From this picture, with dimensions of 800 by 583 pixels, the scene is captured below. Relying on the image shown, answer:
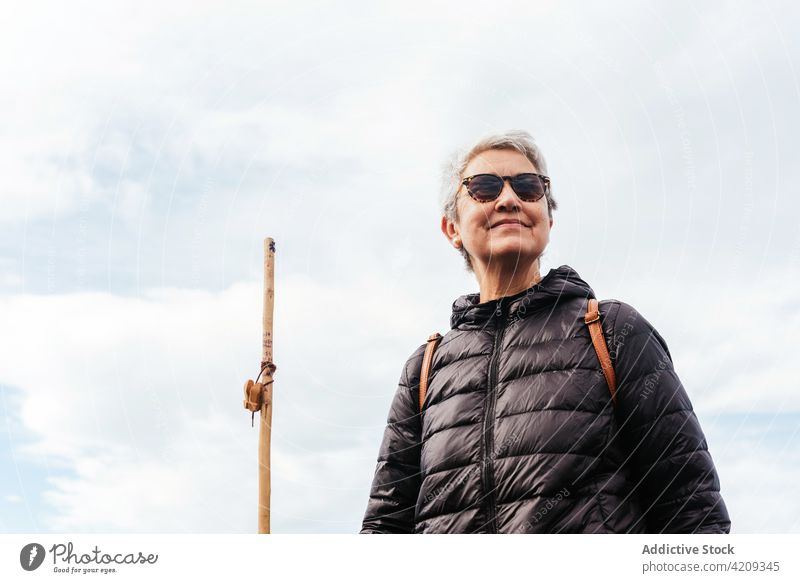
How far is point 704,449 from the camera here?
3.28 meters

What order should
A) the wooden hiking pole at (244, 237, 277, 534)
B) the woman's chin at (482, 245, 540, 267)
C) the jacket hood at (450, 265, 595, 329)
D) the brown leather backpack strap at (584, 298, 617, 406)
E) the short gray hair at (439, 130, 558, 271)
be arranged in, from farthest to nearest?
the wooden hiking pole at (244, 237, 277, 534), the short gray hair at (439, 130, 558, 271), the woman's chin at (482, 245, 540, 267), the jacket hood at (450, 265, 595, 329), the brown leather backpack strap at (584, 298, 617, 406)

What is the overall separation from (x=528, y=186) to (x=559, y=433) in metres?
1.54

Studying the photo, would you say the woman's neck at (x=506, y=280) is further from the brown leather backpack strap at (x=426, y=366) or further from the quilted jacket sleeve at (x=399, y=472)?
the quilted jacket sleeve at (x=399, y=472)

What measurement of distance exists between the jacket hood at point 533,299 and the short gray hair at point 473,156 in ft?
1.59

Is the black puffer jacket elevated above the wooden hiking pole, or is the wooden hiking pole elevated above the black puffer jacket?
the wooden hiking pole

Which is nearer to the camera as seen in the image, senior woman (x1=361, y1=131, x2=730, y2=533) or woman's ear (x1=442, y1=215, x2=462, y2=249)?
senior woman (x1=361, y1=131, x2=730, y2=533)

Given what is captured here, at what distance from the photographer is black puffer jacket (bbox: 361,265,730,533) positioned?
326 centimetres

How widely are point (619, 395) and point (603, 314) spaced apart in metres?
0.45

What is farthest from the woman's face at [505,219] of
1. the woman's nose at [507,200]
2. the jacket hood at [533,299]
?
the jacket hood at [533,299]

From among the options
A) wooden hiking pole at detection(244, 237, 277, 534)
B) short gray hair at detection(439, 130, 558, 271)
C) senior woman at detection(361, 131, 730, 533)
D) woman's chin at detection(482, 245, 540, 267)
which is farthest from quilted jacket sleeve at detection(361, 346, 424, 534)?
wooden hiking pole at detection(244, 237, 277, 534)

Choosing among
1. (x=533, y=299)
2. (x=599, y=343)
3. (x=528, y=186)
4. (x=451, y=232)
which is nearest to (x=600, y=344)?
(x=599, y=343)

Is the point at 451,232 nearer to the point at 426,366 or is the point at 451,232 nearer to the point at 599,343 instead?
the point at 426,366

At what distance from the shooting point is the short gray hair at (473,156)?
4277 mm

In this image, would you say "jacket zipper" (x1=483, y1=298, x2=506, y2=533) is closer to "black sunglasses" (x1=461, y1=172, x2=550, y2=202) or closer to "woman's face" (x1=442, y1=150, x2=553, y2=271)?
"woman's face" (x1=442, y1=150, x2=553, y2=271)
